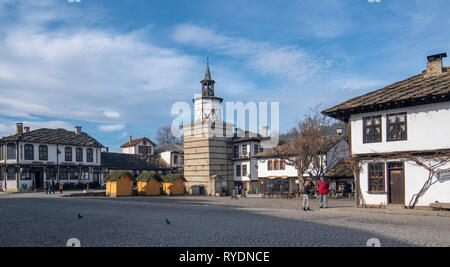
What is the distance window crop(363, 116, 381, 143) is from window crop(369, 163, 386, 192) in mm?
1383

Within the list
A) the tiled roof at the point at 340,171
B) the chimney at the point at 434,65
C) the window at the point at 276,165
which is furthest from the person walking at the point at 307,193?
the window at the point at 276,165

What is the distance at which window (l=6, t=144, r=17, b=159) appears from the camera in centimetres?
4484

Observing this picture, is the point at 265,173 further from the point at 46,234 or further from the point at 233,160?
the point at 46,234

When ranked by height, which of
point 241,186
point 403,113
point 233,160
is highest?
point 403,113

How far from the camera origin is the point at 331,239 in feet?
32.6

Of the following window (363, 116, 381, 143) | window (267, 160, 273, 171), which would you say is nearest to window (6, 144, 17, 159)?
window (267, 160, 273, 171)

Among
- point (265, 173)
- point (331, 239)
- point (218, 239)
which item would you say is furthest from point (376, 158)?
point (265, 173)

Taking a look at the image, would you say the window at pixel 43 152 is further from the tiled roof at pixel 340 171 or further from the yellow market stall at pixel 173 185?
the tiled roof at pixel 340 171

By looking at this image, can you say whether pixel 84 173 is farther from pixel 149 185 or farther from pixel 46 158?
pixel 149 185

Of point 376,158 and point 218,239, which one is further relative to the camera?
point 376,158

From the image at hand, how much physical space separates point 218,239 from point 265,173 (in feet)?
110

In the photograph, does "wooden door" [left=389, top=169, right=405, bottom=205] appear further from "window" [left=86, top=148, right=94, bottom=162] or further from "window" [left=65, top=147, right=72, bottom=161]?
"window" [left=86, top=148, right=94, bottom=162]

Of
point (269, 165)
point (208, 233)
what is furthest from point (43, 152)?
point (208, 233)

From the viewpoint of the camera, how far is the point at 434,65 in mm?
22281
